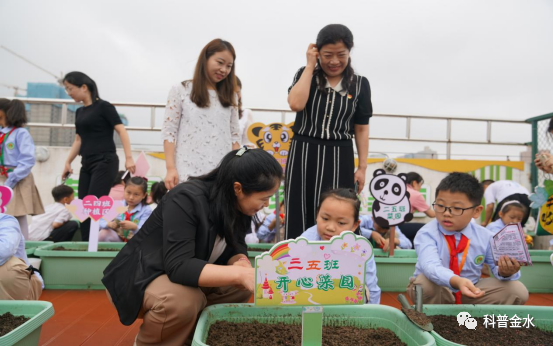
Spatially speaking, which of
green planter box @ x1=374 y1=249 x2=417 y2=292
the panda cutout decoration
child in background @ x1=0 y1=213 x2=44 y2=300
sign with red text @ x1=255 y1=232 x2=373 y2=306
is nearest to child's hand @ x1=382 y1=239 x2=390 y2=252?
green planter box @ x1=374 y1=249 x2=417 y2=292

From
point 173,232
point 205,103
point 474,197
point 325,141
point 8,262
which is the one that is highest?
point 205,103

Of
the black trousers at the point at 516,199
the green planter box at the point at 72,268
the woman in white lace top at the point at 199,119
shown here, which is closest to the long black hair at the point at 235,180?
the woman in white lace top at the point at 199,119

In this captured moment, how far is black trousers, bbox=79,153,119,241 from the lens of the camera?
2.68 m

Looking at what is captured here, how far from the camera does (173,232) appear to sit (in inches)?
47.9

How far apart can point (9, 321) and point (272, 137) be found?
2239 mm

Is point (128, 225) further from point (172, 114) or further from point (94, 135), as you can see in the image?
point (172, 114)

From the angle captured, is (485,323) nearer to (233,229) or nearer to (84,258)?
(233,229)

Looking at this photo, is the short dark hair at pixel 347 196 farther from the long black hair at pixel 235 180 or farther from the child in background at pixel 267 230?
the child in background at pixel 267 230

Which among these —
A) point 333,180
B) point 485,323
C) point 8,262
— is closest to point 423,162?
point 333,180

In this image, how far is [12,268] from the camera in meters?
1.46

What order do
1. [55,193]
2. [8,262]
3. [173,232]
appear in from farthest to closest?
[55,193] → [8,262] → [173,232]

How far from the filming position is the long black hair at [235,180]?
48.5 inches

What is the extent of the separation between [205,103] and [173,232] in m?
1.04

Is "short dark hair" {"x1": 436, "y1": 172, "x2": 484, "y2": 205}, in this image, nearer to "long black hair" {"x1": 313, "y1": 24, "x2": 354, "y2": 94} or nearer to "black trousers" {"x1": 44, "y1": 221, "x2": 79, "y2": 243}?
"long black hair" {"x1": 313, "y1": 24, "x2": 354, "y2": 94}
